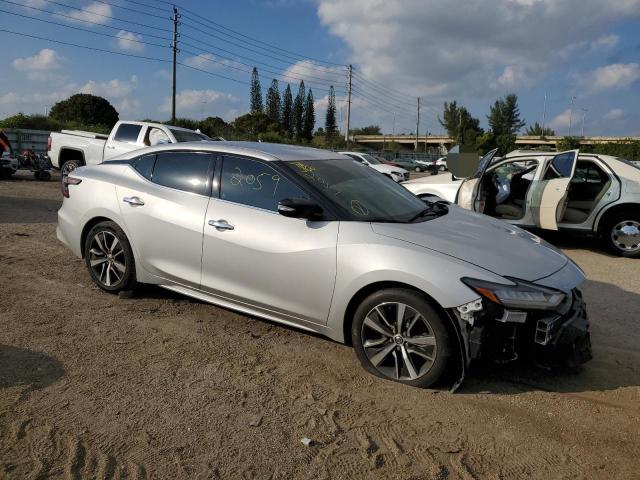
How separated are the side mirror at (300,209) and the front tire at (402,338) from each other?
2.35ft

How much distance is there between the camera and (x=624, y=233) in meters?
7.88

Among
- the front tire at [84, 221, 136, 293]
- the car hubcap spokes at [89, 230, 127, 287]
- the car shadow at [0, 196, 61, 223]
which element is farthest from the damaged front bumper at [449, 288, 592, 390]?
the car shadow at [0, 196, 61, 223]

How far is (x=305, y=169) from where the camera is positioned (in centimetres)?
407

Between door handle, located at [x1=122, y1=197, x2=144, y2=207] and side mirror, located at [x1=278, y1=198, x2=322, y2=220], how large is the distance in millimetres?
1589

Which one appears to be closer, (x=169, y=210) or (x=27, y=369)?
(x=27, y=369)

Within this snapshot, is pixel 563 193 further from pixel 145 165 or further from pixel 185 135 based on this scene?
pixel 185 135

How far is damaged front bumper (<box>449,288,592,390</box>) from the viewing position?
3.09 m

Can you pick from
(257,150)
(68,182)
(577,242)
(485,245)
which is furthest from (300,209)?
(577,242)

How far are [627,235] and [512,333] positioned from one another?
596cm

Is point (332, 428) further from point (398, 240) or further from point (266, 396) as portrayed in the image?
point (398, 240)

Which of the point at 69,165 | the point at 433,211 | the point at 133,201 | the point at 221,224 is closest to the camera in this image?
the point at 221,224

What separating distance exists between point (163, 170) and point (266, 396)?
2426mm

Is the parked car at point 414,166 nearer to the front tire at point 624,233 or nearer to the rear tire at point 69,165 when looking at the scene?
the rear tire at point 69,165

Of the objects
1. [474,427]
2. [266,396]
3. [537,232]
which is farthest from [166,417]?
[537,232]
